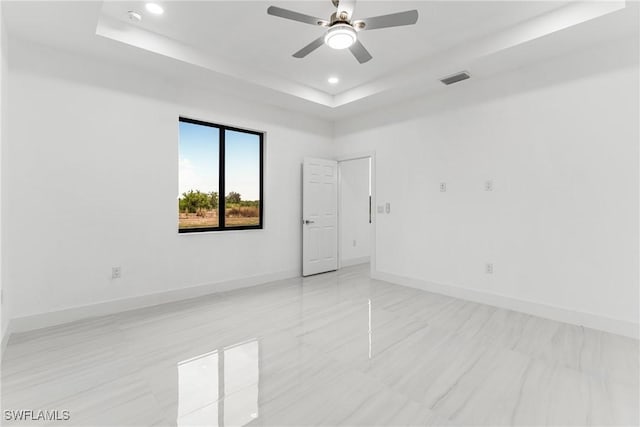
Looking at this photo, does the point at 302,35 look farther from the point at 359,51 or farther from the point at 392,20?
the point at 392,20

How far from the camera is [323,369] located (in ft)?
7.25

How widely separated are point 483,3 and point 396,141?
2.13 m

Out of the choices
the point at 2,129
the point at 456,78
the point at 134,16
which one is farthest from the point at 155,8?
the point at 456,78

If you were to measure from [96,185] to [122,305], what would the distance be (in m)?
1.35

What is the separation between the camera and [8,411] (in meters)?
1.75

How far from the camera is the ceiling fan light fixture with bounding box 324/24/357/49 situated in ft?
7.86

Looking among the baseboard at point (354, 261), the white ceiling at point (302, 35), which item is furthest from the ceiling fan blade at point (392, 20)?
the baseboard at point (354, 261)

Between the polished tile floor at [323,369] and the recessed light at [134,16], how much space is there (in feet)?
9.68

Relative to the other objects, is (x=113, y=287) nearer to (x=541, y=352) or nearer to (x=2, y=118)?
(x=2, y=118)

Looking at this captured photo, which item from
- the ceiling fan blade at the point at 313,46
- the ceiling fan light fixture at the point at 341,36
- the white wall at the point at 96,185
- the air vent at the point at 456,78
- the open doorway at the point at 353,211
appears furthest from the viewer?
the open doorway at the point at 353,211

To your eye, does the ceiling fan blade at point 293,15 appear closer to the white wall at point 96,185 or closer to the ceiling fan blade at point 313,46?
the ceiling fan blade at point 313,46

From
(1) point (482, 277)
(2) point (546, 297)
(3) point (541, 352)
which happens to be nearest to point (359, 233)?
(1) point (482, 277)

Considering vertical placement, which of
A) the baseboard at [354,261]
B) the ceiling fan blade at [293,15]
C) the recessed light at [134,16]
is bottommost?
the baseboard at [354,261]

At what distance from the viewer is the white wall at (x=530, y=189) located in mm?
2873
